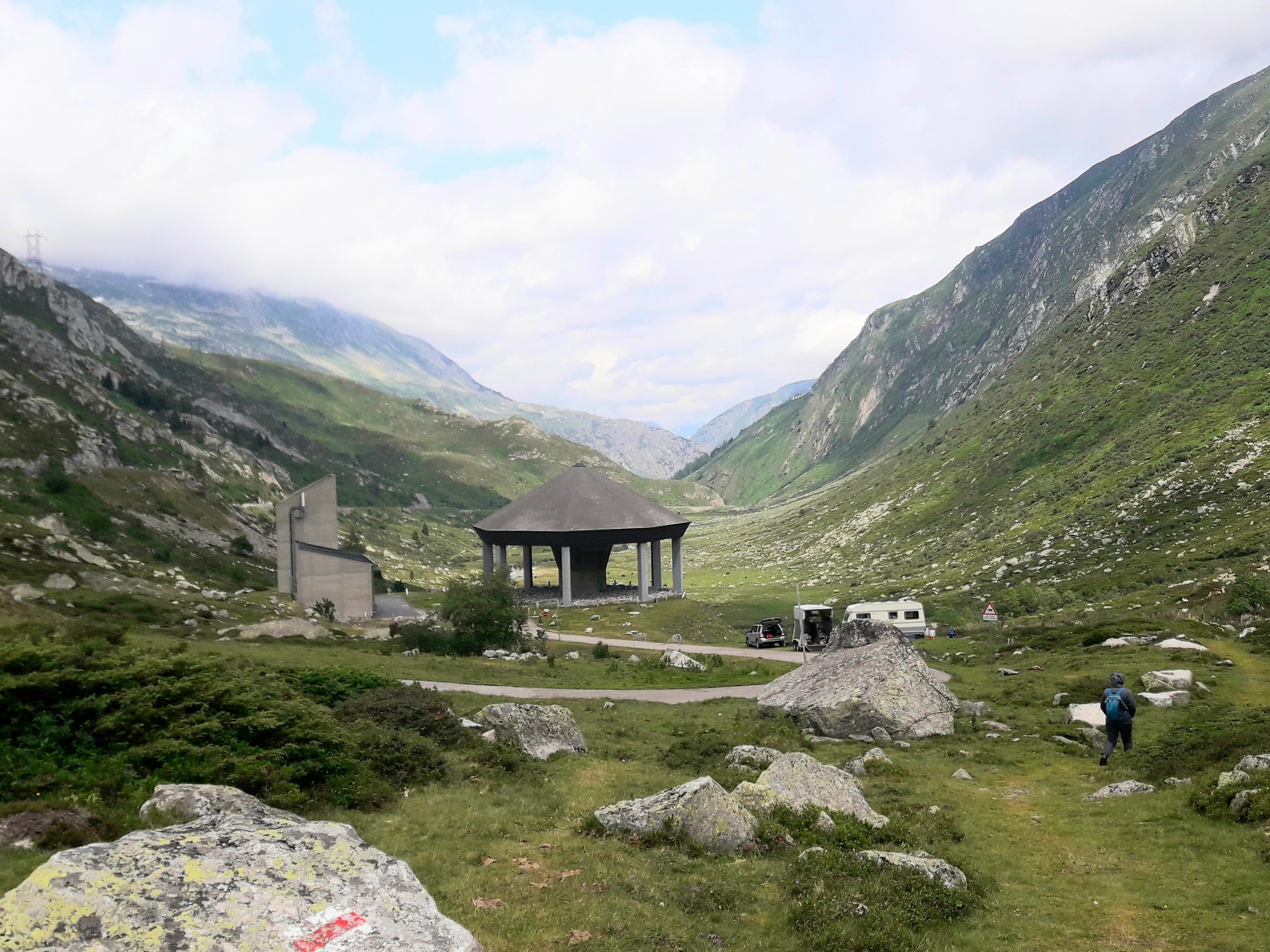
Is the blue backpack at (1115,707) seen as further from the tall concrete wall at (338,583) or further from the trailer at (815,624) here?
the tall concrete wall at (338,583)

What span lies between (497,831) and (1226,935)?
1242 cm

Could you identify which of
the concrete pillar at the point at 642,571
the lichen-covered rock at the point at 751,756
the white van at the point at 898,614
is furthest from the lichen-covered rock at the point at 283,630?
the white van at the point at 898,614

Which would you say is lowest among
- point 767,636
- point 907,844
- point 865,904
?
point 767,636

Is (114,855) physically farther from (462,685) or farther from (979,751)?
(462,685)

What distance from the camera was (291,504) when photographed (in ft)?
224

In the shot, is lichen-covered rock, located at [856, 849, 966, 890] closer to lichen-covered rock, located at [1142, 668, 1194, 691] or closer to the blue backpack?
the blue backpack

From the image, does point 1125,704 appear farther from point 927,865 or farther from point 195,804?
point 195,804

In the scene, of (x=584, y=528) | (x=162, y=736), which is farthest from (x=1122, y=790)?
(x=584, y=528)

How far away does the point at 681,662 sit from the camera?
46.8 metres

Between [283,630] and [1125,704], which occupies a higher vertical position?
[1125,704]

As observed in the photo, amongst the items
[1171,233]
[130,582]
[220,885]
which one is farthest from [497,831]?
[1171,233]

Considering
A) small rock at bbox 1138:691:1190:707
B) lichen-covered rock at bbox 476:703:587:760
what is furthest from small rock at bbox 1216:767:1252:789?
lichen-covered rock at bbox 476:703:587:760

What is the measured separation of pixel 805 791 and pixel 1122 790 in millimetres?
9085

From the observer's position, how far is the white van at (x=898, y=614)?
189 ft
